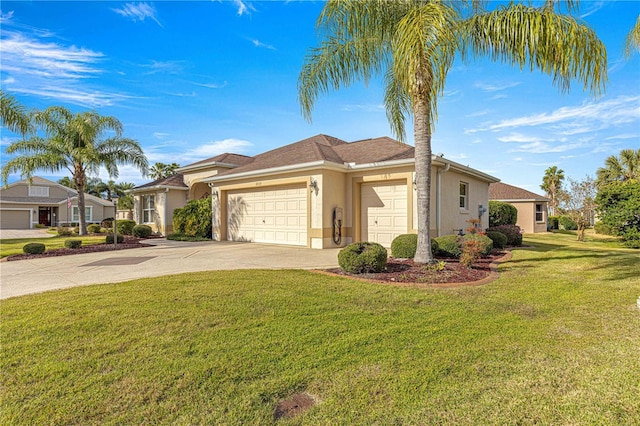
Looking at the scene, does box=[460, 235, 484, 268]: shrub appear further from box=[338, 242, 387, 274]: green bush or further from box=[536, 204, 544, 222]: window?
box=[536, 204, 544, 222]: window

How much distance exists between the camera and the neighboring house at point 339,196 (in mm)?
12305

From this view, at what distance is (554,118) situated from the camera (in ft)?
45.2

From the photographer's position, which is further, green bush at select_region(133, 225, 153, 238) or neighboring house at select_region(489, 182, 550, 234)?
neighboring house at select_region(489, 182, 550, 234)

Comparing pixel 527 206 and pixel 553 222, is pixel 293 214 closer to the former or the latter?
pixel 527 206

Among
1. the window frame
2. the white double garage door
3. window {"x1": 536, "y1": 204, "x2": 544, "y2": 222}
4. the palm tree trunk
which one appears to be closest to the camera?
the palm tree trunk

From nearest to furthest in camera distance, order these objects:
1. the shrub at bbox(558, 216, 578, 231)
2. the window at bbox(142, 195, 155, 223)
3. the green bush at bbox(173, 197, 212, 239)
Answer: the green bush at bbox(173, 197, 212, 239) → the window at bbox(142, 195, 155, 223) → the shrub at bbox(558, 216, 578, 231)

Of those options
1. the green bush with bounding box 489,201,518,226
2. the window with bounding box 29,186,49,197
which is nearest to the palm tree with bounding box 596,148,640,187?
the green bush with bounding box 489,201,518,226

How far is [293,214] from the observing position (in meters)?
13.7

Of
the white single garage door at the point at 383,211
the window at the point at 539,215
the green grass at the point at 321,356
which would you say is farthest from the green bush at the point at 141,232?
the window at the point at 539,215

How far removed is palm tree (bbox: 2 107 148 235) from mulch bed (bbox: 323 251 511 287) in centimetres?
1892

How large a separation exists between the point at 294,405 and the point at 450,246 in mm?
8284

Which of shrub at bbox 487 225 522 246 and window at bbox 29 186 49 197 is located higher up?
window at bbox 29 186 49 197

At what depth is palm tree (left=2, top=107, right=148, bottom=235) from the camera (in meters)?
18.5

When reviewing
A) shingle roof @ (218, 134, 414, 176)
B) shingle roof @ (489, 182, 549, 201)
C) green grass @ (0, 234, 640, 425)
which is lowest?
green grass @ (0, 234, 640, 425)
